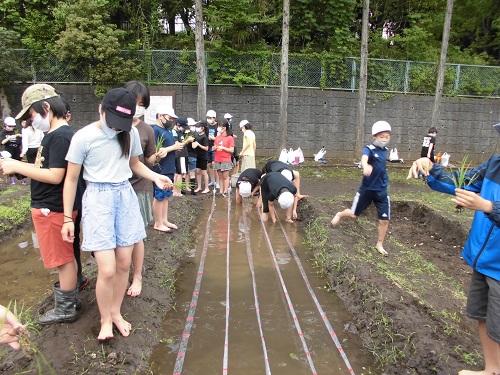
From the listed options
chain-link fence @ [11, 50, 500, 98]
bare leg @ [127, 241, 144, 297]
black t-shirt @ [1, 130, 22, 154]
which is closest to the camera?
bare leg @ [127, 241, 144, 297]

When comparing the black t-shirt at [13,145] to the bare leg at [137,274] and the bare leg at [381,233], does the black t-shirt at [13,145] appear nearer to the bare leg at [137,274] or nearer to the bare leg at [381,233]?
the bare leg at [137,274]

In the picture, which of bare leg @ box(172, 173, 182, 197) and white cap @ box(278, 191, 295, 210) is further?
bare leg @ box(172, 173, 182, 197)

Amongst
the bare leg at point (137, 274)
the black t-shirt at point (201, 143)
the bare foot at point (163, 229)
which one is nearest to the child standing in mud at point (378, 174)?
the bare foot at point (163, 229)

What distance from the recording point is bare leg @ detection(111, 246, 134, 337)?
3096 mm

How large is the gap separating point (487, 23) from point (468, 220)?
16.5 metres

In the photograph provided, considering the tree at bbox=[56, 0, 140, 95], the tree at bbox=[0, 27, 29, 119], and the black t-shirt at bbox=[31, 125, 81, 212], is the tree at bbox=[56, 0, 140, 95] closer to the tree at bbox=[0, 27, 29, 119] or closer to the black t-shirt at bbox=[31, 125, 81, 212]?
the tree at bbox=[0, 27, 29, 119]

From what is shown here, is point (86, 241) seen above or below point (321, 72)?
below

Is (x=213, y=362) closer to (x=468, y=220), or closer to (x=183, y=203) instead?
(x=183, y=203)

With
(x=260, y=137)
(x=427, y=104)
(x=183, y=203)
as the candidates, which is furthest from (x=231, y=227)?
(x=427, y=104)

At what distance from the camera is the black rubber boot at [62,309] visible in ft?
10.6

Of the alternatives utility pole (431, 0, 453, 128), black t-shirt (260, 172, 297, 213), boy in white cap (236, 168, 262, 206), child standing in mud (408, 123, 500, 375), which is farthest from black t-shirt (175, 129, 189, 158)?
utility pole (431, 0, 453, 128)

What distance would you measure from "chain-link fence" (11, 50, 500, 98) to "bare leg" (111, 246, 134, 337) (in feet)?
35.8

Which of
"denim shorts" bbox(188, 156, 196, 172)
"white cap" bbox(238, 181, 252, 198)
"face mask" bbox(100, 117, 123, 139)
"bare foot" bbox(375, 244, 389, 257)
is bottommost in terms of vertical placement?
"bare foot" bbox(375, 244, 389, 257)

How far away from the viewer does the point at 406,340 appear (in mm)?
3410
